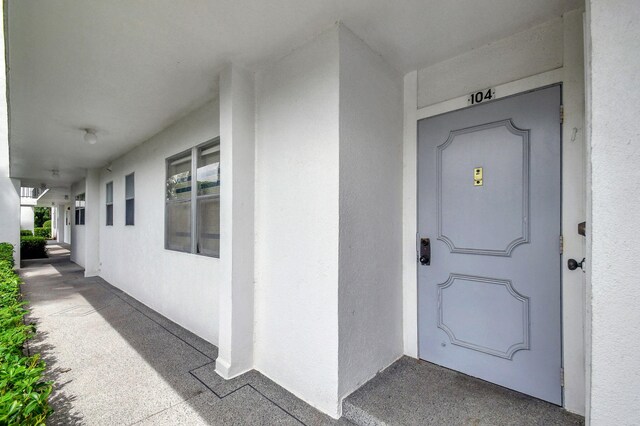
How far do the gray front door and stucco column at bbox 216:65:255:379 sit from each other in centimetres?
155

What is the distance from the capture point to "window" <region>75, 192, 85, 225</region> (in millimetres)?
8688

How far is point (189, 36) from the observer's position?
2.03 meters

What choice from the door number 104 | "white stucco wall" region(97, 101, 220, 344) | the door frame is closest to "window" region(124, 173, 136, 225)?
"white stucco wall" region(97, 101, 220, 344)

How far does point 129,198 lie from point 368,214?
5.08 meters

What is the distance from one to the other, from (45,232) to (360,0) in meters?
27.8

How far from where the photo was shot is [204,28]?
1.94 m

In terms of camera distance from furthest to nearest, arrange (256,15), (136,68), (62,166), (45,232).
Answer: (45,232), (62,166), (136,68), (256,15)

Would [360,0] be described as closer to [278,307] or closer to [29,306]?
[278,307]

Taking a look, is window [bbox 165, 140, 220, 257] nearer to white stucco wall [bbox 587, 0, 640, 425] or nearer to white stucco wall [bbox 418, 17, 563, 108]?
white stucco wall [bbox 418, 17, 563, 108]

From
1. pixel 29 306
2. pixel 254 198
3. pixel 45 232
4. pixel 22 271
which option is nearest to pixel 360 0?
pixel 254 198

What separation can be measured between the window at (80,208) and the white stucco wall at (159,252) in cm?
404

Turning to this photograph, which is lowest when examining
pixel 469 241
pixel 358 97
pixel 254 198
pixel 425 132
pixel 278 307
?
pixel 278 307

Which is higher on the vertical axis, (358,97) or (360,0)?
(360,0)

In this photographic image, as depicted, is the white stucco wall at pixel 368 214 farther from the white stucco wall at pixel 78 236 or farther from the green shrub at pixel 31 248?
the green shrub at pixel 31 248
